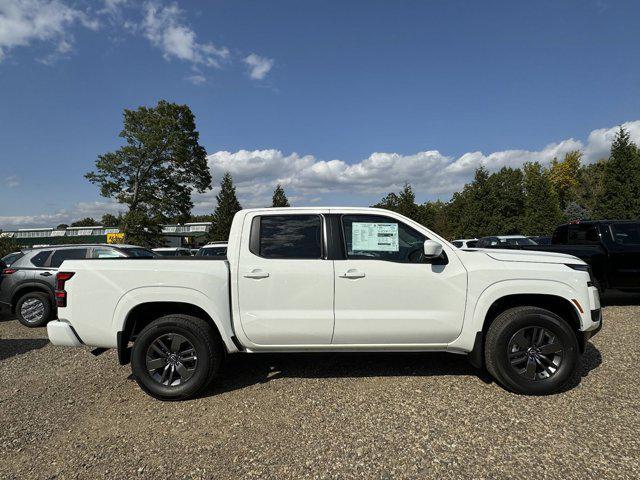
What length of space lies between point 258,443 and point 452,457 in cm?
144

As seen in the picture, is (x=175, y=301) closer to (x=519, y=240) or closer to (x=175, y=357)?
(x=175, y=357)

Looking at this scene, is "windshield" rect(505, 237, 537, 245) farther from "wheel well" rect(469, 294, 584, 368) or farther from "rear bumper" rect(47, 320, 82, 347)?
"rear bumper" rect(47, 320, 82, 347)

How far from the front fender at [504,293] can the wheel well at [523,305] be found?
0.09 m

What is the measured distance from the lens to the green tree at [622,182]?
21812 mm

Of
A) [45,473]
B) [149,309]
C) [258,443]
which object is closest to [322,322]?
[258,443]

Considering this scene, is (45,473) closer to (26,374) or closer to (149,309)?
(149,309)

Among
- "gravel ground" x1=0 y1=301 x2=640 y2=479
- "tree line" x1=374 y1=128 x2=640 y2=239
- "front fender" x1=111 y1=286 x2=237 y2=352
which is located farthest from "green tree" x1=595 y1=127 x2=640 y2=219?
"front fender" x1=111 y1=286 x2=237 y2=352

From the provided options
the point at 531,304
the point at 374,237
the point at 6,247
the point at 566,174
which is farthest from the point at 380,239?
the point at 566,174

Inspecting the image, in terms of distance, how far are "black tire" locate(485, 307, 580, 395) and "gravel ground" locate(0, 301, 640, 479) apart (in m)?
0.16

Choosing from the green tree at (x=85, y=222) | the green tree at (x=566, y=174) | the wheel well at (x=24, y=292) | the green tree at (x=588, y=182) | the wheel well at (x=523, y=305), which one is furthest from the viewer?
the green tree at (x=85, y=222)

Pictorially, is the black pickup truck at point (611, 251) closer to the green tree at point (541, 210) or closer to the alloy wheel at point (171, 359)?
the alloy wheel at point (171, 359)

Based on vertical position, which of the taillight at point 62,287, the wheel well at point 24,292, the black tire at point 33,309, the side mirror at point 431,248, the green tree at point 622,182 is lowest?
the black tire at point 33,309

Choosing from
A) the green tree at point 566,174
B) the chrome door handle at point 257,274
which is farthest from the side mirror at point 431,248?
the green tree at point 566,174

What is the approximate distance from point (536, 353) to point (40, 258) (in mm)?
8801
